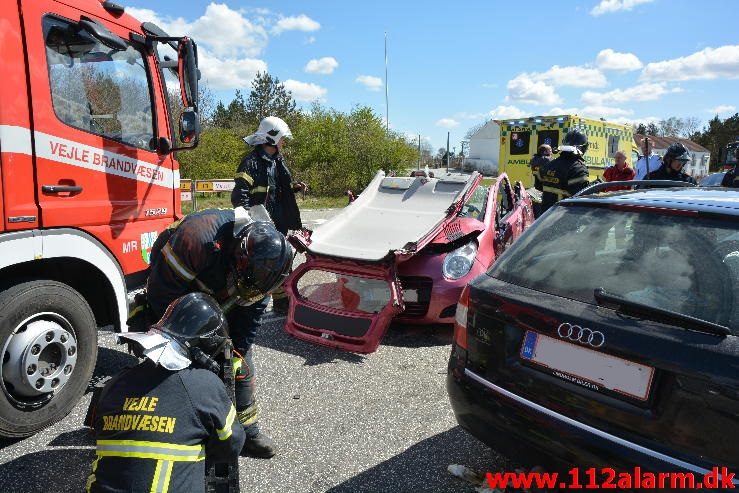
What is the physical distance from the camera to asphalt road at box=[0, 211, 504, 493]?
8.52 feet

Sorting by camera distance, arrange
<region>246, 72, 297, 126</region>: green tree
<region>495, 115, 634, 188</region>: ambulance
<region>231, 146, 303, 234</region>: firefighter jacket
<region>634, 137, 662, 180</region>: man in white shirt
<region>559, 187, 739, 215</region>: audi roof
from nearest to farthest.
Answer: <region>559, 187, 739, 215</region>: audi roof → <region>231, 146, 303, 234</region>: firefighter jacket → <region>634, 137, 662, 180</region>: man in white shirt → <region>495, 115, 634, 188</region>: ambulance → <region>246, 72, 297, 126</region>: green tree

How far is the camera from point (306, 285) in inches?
235

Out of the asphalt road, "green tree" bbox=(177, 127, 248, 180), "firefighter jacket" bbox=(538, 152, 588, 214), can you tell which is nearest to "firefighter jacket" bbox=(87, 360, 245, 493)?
the asphalt road

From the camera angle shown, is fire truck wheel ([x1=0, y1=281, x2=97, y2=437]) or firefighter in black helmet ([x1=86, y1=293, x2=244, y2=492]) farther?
fire truck wheel ([x1=0, y1=281, x2=97, y2=437])

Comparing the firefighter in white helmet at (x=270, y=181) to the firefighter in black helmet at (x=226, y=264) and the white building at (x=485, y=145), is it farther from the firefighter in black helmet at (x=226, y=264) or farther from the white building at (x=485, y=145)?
the white building at (x=485, y=145)

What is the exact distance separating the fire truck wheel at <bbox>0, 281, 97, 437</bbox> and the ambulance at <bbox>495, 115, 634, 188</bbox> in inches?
504

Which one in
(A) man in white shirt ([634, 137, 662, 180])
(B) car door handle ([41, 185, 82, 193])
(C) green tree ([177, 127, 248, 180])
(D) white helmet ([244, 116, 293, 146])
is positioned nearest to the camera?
(B) car door handle ([41, 185, 82, 193])

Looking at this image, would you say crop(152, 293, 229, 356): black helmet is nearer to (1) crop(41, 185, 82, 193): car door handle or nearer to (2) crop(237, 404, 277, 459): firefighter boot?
(2) crop(237, 404, 277, 459): firefighter boot

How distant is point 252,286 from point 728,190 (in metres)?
2.30

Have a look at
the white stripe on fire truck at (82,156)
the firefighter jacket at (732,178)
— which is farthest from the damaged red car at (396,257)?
the firefighter jacket at (732,178)

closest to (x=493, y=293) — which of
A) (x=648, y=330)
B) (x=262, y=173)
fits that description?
(x=648, y=330)

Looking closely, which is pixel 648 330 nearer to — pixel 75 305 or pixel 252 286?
pixel 252 286

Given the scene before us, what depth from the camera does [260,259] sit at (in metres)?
2.27

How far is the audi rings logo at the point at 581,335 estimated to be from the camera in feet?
6.14
